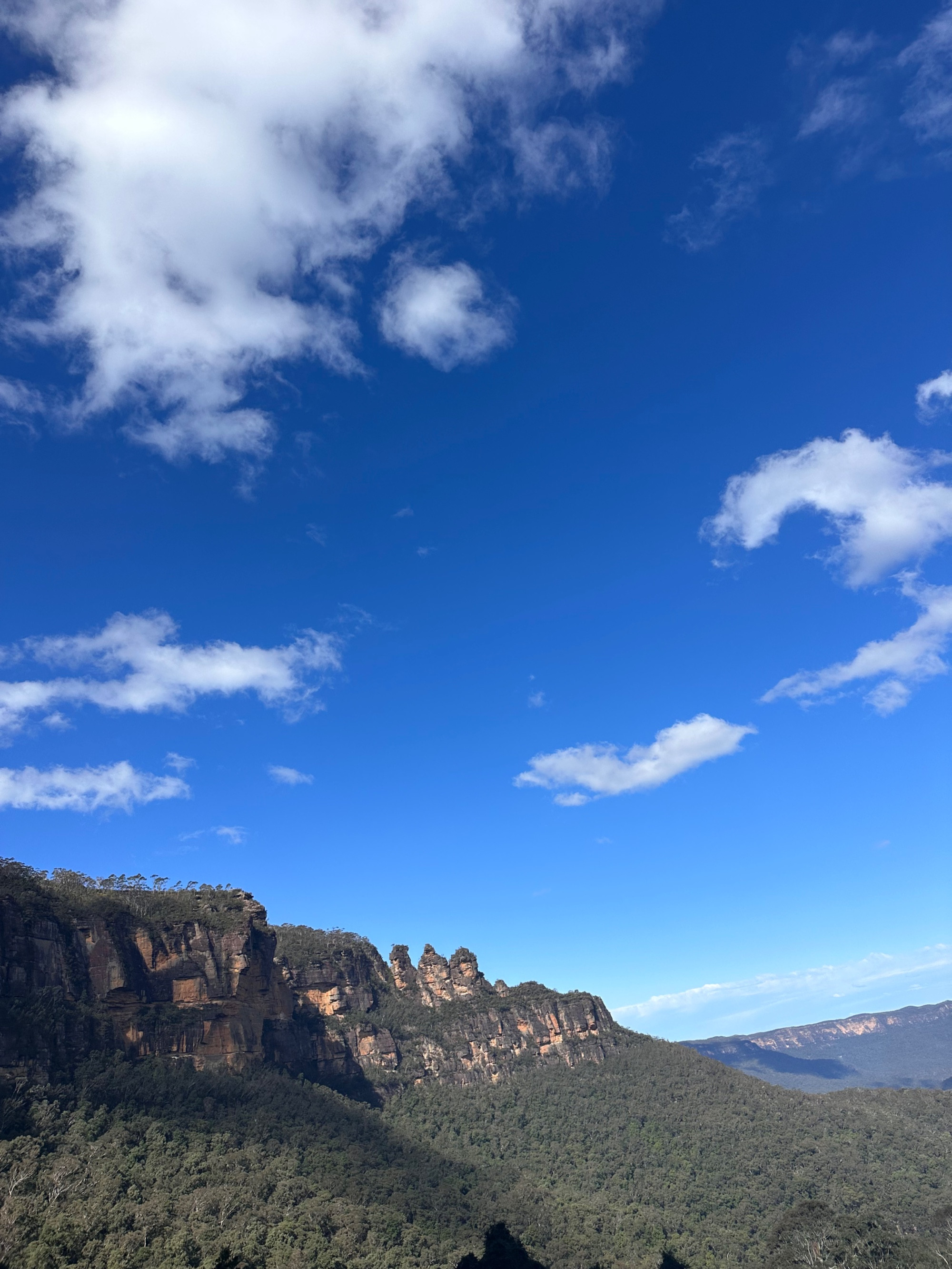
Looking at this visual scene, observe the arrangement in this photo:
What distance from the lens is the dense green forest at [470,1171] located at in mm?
74812

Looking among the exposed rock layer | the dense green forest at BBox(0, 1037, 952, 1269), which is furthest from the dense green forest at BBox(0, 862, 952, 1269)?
the exposed rock layer

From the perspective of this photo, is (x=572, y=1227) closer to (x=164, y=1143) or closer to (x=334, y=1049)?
(x=164, y=1143)

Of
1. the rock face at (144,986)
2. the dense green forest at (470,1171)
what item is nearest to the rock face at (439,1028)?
the dense green forest at (470,1171)

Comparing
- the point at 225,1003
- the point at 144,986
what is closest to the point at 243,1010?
Result: the point at 225,1003

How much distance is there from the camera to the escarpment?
114250 millimetres

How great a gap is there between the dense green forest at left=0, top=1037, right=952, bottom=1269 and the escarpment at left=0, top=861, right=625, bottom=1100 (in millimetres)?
5868

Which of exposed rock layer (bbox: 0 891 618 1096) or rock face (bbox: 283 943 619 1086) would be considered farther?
rock face (bbox: 283 943 619 1086)

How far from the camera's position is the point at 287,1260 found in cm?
7225

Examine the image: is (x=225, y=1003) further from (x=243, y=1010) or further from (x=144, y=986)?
(x=144, y=986)

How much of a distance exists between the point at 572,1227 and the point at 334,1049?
2912 inches

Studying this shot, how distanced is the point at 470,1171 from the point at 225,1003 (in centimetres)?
5228

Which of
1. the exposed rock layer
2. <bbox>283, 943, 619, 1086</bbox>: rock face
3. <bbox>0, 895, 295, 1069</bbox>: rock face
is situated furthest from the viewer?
<bbox>283, 943, 619, 1086</bbox>: rock face

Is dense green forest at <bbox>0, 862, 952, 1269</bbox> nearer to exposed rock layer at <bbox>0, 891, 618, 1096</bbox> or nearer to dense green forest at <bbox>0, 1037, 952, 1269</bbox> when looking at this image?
dense green forest at <bbox>0, 1037, 952, 1269</bbox>

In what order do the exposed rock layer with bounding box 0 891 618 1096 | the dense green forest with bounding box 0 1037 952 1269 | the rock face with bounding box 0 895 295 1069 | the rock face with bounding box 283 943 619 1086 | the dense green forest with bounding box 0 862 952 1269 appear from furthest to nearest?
the rock face with bounding box 283 943 619 1086
the exposed rock layer with bounding box 0 891 618 1096
the rock face with bounding box 0 895 295 1069
the dense green forest with bounding box 0 862 952 1269
the dense green forest with bounding box 0 1037 952 1269
